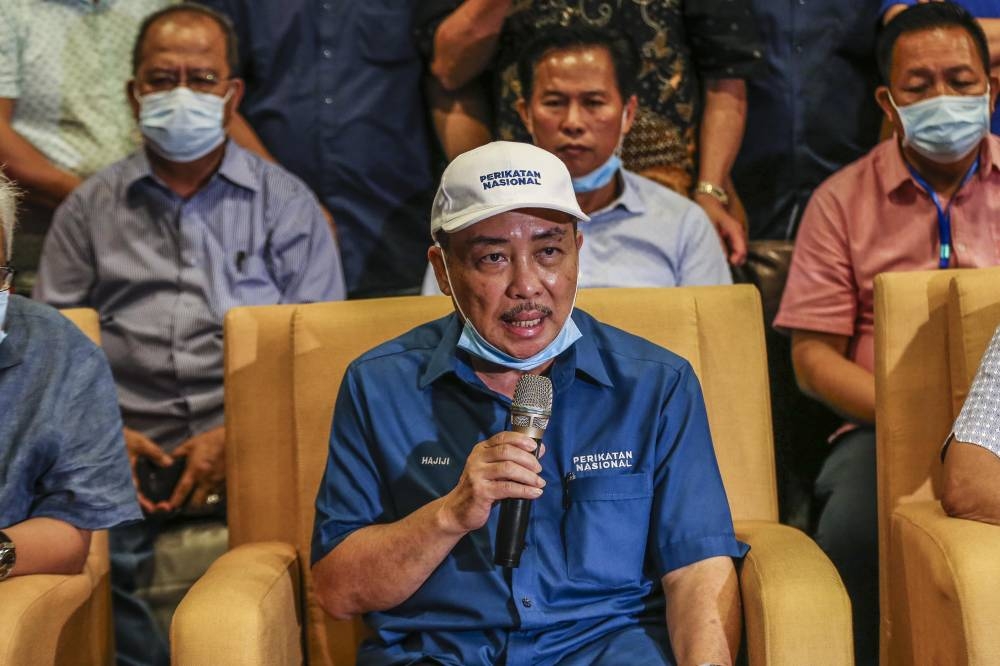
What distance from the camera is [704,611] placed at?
201 cm

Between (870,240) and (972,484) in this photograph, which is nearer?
(972,484)

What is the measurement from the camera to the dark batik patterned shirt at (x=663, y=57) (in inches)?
142

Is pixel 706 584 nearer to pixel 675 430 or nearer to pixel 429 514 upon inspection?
Result: pixel 675 430

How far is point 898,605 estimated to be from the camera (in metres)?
2.39

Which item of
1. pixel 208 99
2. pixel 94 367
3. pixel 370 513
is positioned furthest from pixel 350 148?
pixel 370 513

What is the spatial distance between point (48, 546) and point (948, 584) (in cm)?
151

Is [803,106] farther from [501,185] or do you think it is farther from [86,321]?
[86,321]

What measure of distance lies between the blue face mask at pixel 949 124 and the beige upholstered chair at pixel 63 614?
6.68ft

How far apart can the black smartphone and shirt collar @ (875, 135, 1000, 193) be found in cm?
194

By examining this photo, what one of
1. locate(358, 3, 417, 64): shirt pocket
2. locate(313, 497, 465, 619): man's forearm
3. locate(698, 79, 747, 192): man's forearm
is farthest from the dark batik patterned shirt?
locate(313, 497, 465, 619): man's forearm

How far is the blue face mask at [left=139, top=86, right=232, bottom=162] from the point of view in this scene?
3395mm

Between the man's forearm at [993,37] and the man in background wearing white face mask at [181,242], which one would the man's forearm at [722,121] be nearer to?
the man's forearm at [993,37]

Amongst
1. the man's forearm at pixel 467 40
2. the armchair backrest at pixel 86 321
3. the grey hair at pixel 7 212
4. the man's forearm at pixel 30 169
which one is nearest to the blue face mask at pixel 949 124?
the man's forearm at pixel 467 40


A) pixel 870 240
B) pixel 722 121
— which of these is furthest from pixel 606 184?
pixel 870 240
